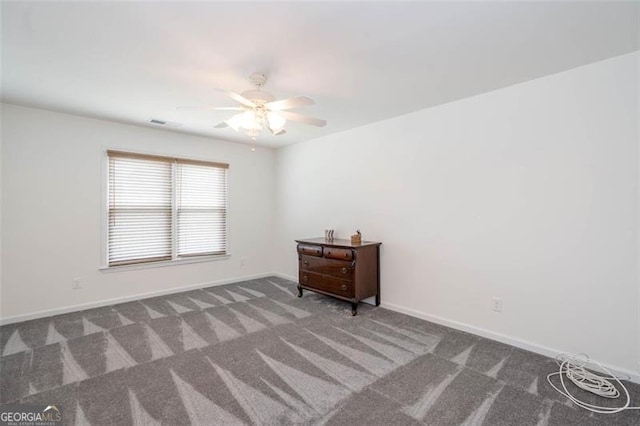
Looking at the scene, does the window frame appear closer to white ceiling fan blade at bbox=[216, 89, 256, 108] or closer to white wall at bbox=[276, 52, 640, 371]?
white wall at bbox=[276, 52, 640, 371]

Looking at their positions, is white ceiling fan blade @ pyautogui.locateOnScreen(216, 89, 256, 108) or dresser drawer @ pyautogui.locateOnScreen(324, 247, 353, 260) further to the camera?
dresser drawer @ pyautogui.locateOnScreen(324, 247, 353, 260)

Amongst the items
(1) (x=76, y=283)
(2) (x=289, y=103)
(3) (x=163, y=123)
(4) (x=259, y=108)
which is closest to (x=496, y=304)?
(2) (x=289, y=103)

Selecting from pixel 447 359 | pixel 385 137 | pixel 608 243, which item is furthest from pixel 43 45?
pixel 608 243

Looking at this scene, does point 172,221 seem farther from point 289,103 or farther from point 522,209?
point 522,209

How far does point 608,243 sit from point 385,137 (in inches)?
96.1

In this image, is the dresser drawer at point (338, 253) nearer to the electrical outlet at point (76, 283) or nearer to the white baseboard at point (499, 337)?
the white baseboard at point (499, 337)

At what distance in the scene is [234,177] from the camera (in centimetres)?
530

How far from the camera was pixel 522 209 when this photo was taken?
283cm

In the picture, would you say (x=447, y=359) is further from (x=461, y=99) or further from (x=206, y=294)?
(x=206, y=294)

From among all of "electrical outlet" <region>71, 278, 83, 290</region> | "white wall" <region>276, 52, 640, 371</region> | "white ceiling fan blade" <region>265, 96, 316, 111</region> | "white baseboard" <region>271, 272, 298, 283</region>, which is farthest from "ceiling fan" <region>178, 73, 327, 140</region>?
"white baseboard" <region>271, 272, 298, 283</region>

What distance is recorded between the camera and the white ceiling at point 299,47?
1.83 m

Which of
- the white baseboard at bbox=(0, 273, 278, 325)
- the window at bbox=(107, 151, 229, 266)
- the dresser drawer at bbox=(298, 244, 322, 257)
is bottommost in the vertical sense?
the white baseboard at bbox=(0, 273, 278, 325)

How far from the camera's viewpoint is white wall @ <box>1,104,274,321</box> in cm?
343

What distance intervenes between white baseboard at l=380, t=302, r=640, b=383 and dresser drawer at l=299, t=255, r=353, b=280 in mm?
745
